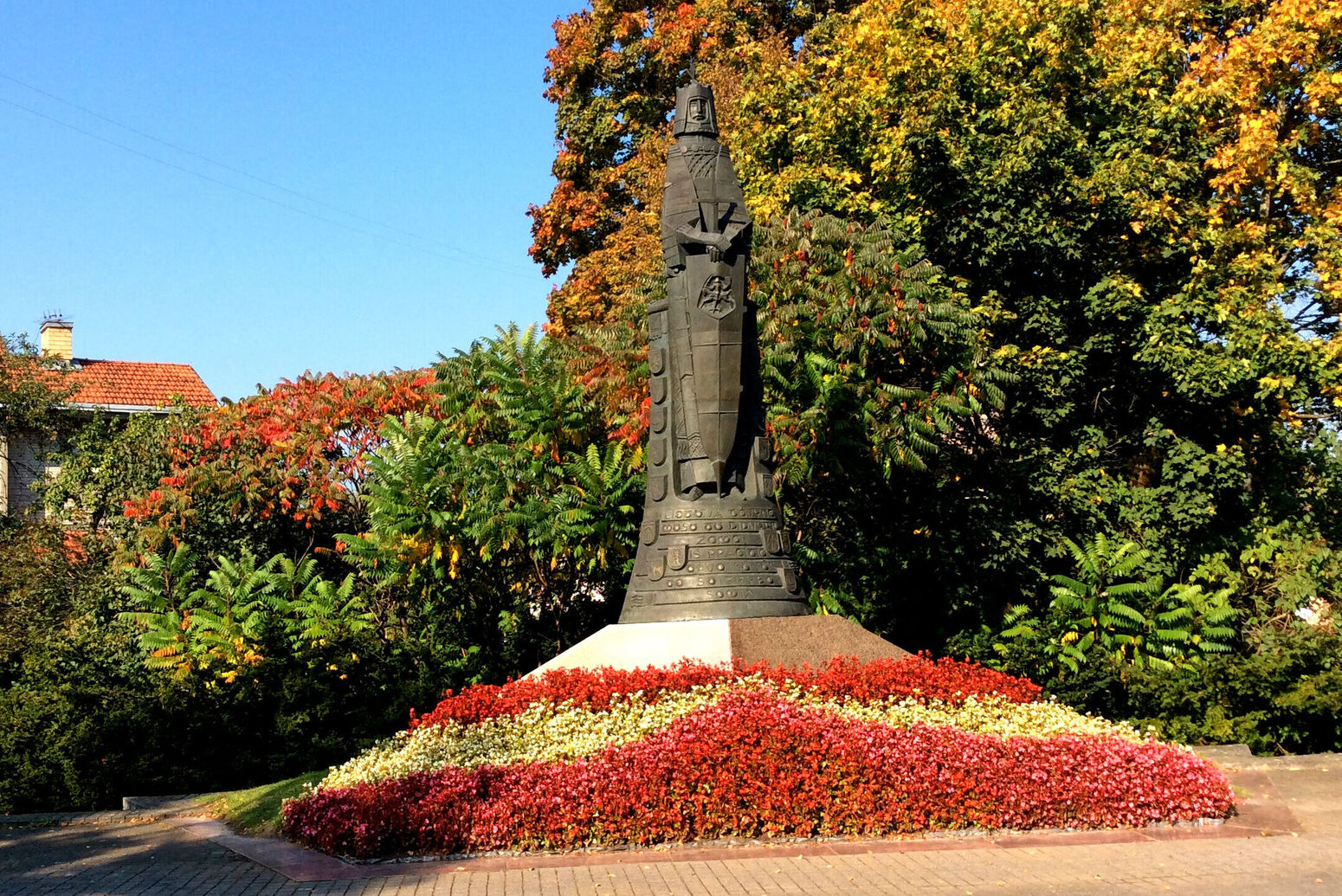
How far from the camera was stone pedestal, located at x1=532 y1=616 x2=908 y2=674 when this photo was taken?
1109 centimetres

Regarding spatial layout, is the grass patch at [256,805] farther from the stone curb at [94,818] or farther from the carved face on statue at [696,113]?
the carved face on statue at [696,113]

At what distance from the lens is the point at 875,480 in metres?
18.9

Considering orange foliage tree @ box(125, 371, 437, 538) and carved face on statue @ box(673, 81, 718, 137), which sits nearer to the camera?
carved face on statue @ box(673, 81, 718, 137)

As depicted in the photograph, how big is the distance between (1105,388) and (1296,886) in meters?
14.4

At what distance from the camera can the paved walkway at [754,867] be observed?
7.48m

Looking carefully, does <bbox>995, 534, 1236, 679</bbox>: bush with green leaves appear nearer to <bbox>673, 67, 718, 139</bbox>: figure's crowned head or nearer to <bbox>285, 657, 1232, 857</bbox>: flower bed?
<bbox>285, 657, 1232, 857</bbox>: flower bed

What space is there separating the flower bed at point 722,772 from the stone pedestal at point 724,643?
0.53 m

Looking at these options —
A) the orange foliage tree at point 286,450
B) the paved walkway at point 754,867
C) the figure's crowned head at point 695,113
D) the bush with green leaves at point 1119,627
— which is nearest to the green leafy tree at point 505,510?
the orange foliage tree at point 286,450

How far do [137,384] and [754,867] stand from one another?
30.1 m

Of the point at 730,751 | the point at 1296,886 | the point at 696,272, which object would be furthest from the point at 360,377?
the point at 1296,886

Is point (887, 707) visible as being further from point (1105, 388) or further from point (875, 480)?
point (1105, 388)

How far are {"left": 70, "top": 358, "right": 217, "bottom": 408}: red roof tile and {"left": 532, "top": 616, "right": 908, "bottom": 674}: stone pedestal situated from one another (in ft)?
76.8

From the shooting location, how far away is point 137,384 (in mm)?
33969

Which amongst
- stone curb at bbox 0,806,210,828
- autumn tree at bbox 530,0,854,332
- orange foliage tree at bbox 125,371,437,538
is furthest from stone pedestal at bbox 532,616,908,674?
autumn tree at bbox 530,0,854,332
